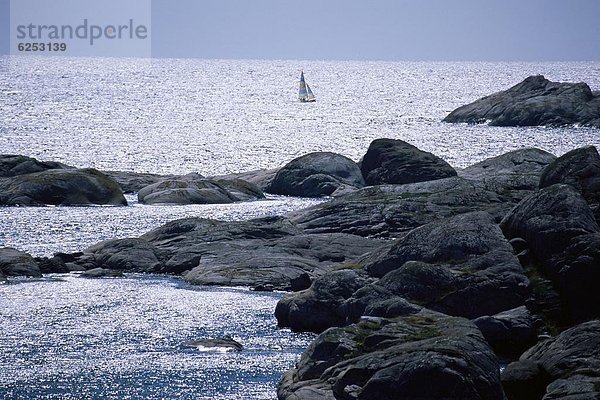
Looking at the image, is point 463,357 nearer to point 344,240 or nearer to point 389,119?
point 344,240

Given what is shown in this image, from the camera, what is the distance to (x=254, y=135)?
12775cm

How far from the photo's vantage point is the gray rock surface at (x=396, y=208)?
42.1m

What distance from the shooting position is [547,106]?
11956 cm

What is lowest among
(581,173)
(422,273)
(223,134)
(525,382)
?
(223,134)

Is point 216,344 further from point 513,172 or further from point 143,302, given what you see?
point 513,172

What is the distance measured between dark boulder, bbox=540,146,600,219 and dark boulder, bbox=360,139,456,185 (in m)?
23.4

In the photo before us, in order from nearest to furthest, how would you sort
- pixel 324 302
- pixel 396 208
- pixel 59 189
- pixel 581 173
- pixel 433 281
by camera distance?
pixel 433 281, pixel 324 302, pixel 581 173, pixel 396 208, pixel 59 189

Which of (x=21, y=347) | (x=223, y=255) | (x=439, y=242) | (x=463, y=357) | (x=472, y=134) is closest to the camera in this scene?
(x=463, y=357)

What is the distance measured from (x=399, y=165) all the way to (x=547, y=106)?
65013 millimetres

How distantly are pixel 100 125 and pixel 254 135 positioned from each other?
21794 millimetres

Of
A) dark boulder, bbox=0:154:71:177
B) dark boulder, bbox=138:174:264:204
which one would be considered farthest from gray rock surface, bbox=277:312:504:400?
dark boulder, bbox=0:154:71:177

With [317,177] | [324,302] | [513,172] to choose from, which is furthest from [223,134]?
[324,302]

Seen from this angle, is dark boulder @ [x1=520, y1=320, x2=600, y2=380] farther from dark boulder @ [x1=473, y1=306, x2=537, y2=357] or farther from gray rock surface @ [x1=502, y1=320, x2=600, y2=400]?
dark boulder @ [x1=473, y1=306, x2=537, y2=357]

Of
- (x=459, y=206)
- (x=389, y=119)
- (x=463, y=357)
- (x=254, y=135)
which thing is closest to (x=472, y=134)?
(x=254, y=135)
